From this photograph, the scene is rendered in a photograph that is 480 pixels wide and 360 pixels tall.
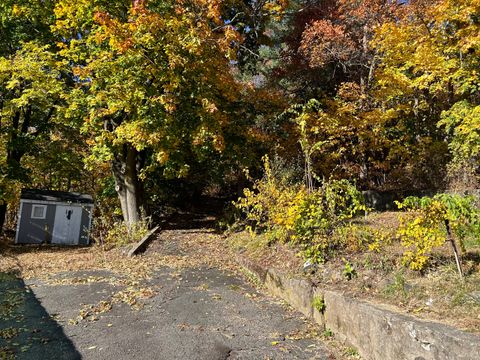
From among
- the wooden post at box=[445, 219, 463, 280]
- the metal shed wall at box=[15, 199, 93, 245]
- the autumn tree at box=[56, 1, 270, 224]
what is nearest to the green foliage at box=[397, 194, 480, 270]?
the wooden post at box=[445, 219, 463, 280]

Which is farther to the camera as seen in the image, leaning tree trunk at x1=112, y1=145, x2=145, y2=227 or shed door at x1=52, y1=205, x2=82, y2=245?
shed door at x1=52, y1=205, x2=82, y2=245

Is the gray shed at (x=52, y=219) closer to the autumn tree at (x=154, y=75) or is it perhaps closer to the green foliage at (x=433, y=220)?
the autumn tree at (x=154, y=75)

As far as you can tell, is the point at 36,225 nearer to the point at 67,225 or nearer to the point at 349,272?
the point at 67,225

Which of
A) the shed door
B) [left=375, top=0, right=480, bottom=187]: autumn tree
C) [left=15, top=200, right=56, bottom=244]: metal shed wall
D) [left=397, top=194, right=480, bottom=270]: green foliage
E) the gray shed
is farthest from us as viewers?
the shed door

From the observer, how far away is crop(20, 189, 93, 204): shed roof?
18.5 metres

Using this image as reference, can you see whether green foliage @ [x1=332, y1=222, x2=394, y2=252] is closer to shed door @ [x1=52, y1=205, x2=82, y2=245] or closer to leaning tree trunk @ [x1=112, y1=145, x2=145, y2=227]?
leaning tree trunk @ [x1=112, y1=145, x2=145, y2=227]

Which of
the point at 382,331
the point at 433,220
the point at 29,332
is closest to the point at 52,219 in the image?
the point at 29,332

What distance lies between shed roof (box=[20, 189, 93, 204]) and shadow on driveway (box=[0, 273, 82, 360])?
12.2m

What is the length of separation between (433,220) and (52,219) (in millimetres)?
18127

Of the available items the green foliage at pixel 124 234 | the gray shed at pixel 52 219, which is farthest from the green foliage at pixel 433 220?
the gray shed at pixel 52 219

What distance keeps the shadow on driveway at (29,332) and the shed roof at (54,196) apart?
12.2m

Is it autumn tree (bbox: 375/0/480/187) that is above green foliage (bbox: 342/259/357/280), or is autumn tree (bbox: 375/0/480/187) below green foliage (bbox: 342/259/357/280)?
above

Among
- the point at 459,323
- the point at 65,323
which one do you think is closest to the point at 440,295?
the point at 459,323

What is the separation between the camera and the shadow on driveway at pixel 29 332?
4.80 metres
